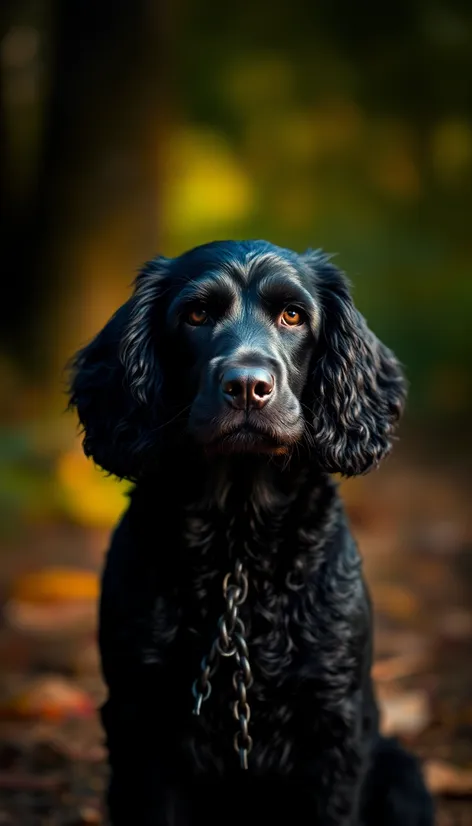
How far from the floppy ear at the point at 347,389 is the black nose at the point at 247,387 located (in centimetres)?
34

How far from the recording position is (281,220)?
1071 centimetres

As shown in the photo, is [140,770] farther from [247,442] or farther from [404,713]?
[404,713]

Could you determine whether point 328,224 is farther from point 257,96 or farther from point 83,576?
point 83,576

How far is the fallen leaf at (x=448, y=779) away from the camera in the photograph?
12.0ft

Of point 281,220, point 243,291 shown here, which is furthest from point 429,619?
point 281,220

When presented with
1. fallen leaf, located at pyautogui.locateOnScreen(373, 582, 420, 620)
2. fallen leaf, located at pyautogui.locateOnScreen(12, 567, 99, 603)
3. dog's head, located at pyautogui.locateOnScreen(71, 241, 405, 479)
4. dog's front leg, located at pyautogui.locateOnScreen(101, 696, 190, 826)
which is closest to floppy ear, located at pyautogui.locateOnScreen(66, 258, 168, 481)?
dog's head, located at pyautogui.locateOnScreen(71, 241, 405, 479)

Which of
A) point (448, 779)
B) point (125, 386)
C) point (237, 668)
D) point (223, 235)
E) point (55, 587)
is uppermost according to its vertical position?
point (223, 235)

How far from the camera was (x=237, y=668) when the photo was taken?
9.45ft

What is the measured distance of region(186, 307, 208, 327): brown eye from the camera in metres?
2.92

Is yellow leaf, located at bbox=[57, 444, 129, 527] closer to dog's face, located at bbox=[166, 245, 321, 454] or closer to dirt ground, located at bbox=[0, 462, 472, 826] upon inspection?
dirt ground, located at bbox=[0, 462, 472, 826]

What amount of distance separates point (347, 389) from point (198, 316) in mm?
442

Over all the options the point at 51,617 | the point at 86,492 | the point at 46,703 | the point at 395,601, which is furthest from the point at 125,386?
the point at 86,492

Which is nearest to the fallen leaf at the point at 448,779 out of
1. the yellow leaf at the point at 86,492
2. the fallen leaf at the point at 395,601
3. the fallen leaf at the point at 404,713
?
the fallen leaf at the point at 404,713

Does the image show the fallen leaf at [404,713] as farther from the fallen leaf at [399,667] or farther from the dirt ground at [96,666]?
the fallen leaf at [399,667]
